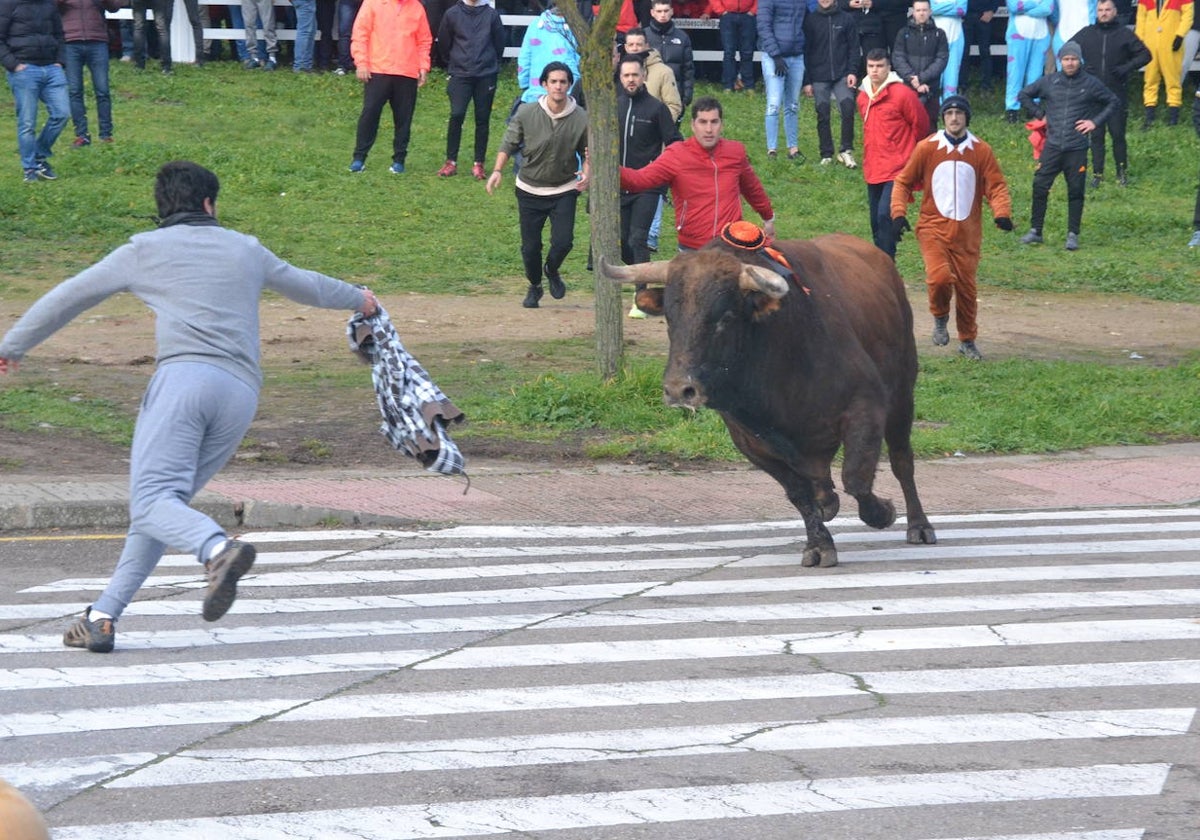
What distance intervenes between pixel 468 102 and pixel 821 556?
14.4 m

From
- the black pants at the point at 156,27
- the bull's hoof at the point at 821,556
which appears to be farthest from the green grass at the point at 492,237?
the bull's hoof at the point at 821,556

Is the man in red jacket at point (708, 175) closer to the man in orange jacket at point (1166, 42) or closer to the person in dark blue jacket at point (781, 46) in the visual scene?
the person in dark blue jacket at point (781, 46)

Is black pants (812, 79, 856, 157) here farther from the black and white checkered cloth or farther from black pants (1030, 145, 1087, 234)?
the black and white checkered cloth

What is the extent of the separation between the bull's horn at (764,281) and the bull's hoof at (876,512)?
1.26 m

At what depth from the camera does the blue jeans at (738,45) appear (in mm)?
26797

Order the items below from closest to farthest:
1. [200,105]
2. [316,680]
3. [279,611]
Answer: [316,680]
[279,611]
[200,105]

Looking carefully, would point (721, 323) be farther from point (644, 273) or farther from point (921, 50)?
point (921, 50)

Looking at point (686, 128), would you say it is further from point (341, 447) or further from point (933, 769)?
point (933, 769)

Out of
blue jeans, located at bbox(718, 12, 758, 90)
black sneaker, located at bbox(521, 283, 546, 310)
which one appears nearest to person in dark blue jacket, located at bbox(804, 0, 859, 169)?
blue jeans, located at bbox(718, 12, 758, 90)

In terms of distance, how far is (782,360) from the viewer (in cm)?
924

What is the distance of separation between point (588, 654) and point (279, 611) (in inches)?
67.8

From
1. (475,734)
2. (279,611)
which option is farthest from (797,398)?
(475,734)

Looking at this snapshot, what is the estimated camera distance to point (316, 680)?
7086 mm

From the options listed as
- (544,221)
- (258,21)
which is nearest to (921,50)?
(544,221)
